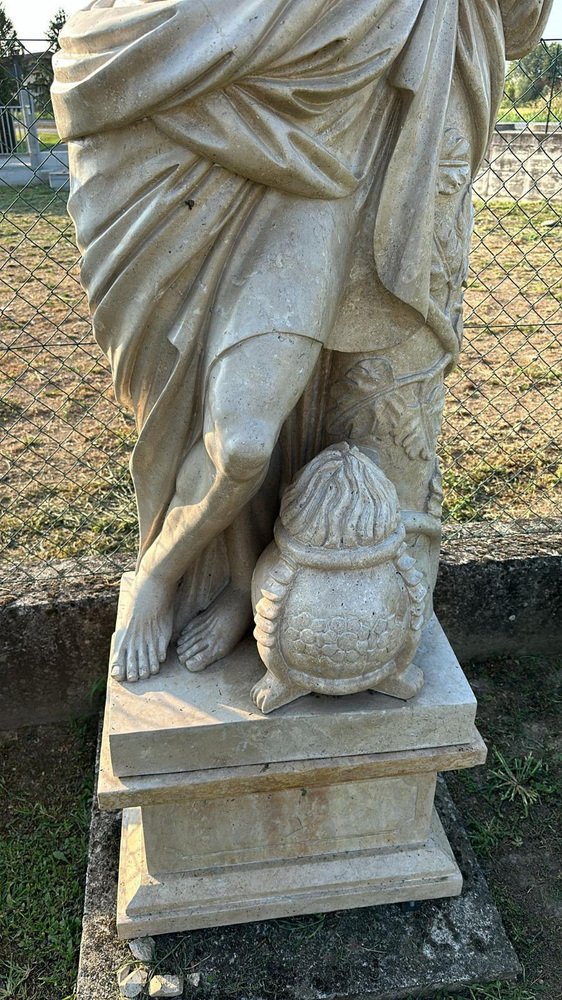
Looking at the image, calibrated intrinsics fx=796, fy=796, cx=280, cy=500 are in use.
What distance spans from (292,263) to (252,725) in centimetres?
92

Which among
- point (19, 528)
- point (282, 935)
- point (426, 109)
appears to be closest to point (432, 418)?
point (426, 109)

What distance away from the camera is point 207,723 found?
164cm

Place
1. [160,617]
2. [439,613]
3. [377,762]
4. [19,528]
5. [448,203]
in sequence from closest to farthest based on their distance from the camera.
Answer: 1. [448,203]
2. [377,762]
3. [160,617]
4. [439,613]
5. [19,528]

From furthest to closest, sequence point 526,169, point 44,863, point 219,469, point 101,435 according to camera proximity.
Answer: point 526,169 → point 101,435 → point 44,863 → point 219,469

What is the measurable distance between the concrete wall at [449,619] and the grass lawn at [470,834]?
9cm

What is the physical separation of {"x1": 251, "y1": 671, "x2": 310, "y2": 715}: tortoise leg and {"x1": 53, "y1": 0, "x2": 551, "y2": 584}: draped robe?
1.82ft

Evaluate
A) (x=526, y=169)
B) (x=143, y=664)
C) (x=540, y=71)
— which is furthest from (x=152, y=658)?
(x=526, y=169)

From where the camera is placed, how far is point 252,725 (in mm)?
1653

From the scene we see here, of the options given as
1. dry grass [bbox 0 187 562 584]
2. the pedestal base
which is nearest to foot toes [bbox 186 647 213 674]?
the pedestal base

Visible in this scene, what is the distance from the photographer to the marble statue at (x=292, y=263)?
4.27 feet

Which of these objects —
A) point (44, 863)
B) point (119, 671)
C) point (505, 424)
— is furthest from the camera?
point (505, 424)

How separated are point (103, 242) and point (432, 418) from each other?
0.79m

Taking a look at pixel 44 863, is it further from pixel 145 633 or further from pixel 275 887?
pixel 145 633

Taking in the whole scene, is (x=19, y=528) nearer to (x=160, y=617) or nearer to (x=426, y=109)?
(x=160, y=617)
